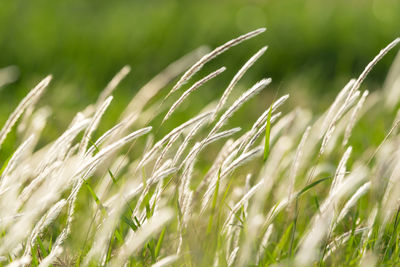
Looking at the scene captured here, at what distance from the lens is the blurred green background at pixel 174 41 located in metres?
4.80

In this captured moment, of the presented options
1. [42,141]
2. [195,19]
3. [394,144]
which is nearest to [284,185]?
[394,144]

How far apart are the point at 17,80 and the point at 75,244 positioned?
3300 mm

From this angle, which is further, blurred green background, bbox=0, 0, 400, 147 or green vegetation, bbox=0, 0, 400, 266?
blurred green background, bbox=0, 0, 400, 147

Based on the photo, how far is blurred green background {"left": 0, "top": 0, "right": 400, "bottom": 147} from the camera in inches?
189

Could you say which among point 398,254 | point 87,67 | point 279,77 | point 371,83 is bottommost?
point 371,83

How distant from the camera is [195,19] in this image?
19.1 feet

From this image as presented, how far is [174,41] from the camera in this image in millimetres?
5398

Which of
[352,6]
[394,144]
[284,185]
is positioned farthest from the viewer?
[352,6]

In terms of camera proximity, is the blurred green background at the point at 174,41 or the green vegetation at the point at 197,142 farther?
the blurred green background at the point at 174,41

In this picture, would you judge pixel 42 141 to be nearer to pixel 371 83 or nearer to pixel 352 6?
pixel 371 83

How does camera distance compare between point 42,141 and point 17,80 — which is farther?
point 17,80

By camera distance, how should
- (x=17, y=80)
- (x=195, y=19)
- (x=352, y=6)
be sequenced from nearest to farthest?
(x=17, y=80), (x=195, y=19), (x=352, y=6)

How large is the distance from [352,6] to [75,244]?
554 cm

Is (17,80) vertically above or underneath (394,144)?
above
